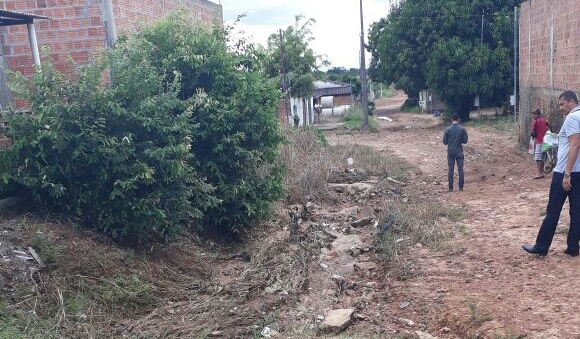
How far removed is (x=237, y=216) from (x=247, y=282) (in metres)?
1.76

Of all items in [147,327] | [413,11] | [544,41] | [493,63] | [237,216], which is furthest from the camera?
[413,11]

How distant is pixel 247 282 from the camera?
622cm

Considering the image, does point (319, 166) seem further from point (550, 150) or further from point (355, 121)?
point (355, 121)

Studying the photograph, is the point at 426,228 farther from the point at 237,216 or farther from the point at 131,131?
the point at 131,131

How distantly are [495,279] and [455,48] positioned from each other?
23.7 meters

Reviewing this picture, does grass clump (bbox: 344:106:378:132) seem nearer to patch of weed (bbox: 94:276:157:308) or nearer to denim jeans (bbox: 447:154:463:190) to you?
denim jeans (bbox: 447:154:463:190)

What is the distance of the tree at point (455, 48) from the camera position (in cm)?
2767

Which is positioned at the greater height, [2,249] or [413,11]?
[413,11]

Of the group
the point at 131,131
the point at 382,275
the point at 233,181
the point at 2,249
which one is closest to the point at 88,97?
the point at 131,131

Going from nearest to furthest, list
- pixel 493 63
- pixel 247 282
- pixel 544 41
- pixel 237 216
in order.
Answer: pixel 247 282 < pixel 237 216 < pixel 544 41 < pixel 493 63

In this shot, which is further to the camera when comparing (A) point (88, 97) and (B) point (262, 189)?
(B) point (262, 189)

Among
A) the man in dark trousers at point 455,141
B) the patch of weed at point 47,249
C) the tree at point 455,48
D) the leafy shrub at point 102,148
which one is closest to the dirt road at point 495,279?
the man in dark trousers at point 455,141

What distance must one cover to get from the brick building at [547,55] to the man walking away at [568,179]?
6.25m

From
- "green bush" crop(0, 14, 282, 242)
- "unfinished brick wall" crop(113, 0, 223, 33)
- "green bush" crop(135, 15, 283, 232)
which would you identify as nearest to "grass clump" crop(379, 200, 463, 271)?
"green bush" crop(135, 15, 283, 232)
